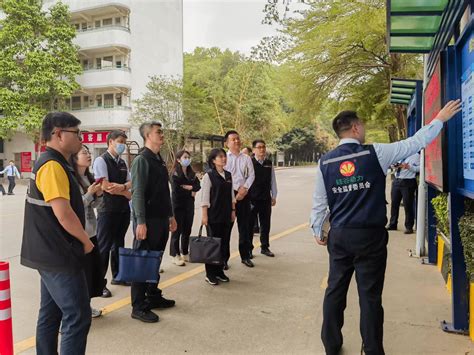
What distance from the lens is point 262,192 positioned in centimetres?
598

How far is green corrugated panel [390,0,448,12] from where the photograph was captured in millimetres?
3816

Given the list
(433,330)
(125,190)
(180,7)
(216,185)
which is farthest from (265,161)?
(180,7)

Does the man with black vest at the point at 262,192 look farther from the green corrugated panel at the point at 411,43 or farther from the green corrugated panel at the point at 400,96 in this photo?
the green corrugated panel at the point at 400,96

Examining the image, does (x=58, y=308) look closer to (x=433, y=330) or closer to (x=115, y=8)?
(x=433, y=330)

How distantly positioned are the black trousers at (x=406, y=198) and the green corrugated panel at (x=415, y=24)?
3585 mm

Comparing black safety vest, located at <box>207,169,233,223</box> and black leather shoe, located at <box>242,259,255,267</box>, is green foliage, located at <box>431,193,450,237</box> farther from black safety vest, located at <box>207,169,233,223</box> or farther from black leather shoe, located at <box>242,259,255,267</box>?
black leather shoe, located at <box>242,259,255,267</box>

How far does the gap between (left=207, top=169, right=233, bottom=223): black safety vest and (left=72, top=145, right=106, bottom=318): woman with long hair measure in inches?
49.8

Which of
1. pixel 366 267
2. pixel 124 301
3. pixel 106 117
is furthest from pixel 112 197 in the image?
pixel 106 117

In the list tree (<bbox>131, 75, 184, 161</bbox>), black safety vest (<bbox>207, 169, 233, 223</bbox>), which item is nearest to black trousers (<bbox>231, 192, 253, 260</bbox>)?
black safety vest (<bbox>207, 169, 233, 223</bbox>)

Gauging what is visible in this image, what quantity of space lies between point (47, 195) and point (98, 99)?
28.9 metres

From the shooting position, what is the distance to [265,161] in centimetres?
621

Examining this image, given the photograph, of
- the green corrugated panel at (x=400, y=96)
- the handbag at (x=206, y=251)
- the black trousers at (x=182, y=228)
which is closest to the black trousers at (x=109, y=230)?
the handbag at (x=206, y=251)

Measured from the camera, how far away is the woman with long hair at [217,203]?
15.8ft

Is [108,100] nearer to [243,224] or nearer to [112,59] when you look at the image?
[112,59]
